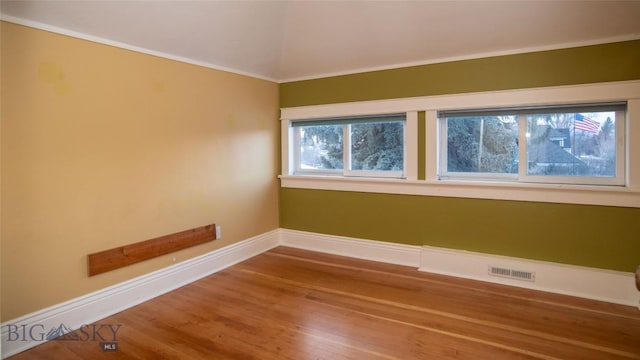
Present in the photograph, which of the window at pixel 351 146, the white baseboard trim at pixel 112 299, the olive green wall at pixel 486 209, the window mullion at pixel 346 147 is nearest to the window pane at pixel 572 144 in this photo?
the olive green wall at pixel 486 209

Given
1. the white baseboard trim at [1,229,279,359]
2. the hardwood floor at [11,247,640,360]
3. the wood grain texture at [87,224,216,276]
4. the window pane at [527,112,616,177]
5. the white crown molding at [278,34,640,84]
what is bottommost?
the hardwood floor at [11,247,640,360]

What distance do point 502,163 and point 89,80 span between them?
3449mm

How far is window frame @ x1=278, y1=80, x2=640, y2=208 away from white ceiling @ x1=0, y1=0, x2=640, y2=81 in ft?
1.27

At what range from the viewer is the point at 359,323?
8.13ft

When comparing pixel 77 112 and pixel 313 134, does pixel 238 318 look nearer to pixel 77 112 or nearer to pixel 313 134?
pixel 77 112

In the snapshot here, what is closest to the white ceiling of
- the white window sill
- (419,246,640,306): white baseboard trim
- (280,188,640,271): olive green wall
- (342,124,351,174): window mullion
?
(342,124,351,174): window mullion

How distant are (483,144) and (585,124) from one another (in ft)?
2.58

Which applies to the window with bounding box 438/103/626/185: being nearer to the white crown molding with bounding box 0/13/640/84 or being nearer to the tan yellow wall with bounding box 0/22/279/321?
the white crown molding with bounding box 0/13/640/84

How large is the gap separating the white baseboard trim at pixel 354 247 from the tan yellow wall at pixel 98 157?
34.2 inches

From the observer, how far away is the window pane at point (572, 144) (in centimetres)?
288

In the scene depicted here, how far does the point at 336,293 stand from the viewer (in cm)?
299

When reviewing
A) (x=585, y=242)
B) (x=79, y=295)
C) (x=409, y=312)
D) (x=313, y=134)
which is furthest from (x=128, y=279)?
(x=585, y=242)

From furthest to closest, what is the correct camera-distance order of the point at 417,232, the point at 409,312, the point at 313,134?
1. the point at 313,134
2. the point at 417,232
3. the point at 409,312

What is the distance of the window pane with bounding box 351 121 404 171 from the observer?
3736 mm
